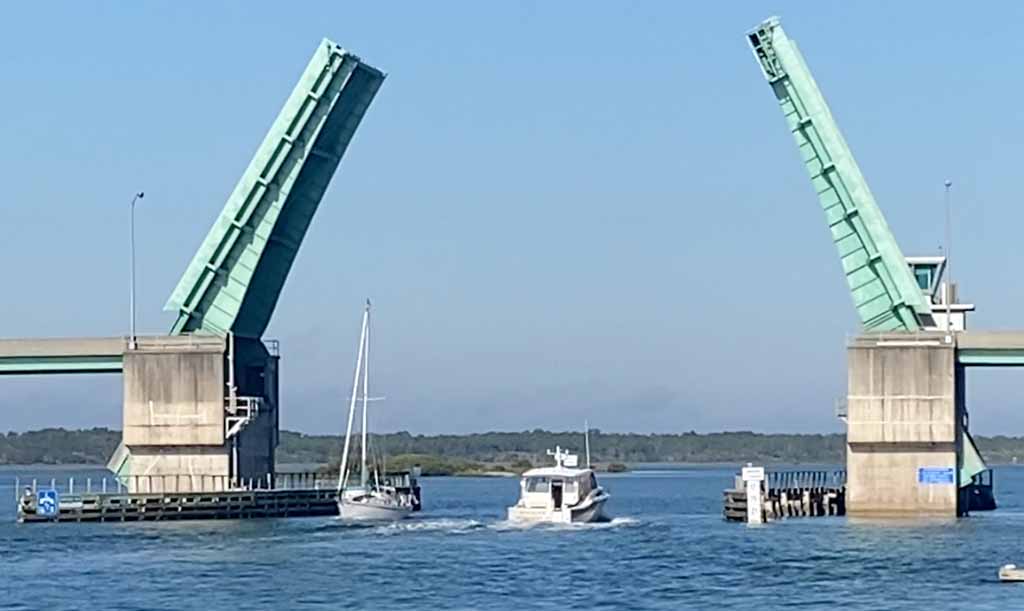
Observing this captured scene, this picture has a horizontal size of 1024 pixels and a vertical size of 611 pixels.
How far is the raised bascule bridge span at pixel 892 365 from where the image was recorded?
231ft

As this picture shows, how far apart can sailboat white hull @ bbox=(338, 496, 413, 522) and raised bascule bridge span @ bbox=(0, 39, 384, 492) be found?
3259 millimetres

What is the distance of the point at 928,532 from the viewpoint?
6588cm

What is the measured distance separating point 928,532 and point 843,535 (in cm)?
223

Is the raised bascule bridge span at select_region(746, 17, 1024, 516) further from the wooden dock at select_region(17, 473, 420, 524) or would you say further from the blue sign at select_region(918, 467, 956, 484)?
the wooden dock at select_region(17, 473, 420, 524)

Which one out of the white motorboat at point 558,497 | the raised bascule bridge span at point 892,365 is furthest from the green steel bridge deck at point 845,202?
the white motorboat at point 558,497

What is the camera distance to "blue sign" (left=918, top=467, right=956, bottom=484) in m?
71.6

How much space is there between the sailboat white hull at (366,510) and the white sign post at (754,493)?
11.3 metres

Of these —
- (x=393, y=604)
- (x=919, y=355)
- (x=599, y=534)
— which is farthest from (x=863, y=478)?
(x=393, y=604)

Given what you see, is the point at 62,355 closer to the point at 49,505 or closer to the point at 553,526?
the point at 49,505

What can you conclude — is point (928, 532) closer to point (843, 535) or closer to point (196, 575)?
point (843, 535)

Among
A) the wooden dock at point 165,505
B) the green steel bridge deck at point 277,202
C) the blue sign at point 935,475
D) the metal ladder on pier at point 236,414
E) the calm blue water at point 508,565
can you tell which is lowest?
the calm blue water at point 508,565

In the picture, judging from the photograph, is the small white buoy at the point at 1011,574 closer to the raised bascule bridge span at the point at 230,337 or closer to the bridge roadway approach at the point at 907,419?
the bridge roadway approach at the point at 907,419

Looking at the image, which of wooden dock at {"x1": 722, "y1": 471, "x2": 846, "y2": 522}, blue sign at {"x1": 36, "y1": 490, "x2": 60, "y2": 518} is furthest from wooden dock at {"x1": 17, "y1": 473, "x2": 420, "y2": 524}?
wooden dock at {"x1": 722, "y1": 471, "x2": 846, "y2": 522}

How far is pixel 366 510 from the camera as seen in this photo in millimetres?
77250
